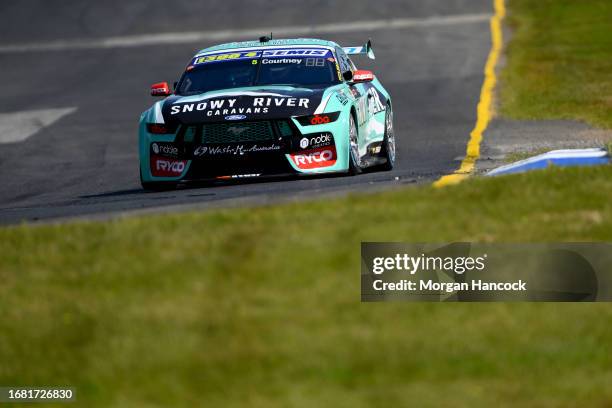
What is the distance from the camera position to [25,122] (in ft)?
71.2

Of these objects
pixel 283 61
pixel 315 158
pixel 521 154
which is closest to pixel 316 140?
pixel 315 158

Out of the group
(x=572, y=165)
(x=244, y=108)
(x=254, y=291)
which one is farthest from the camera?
(x=244, y=108)

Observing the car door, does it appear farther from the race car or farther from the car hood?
the car hood

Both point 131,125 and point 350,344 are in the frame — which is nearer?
point 350,344

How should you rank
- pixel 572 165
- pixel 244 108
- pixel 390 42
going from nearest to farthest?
pixel 572 165
pixel 244 108
pixel 390 42

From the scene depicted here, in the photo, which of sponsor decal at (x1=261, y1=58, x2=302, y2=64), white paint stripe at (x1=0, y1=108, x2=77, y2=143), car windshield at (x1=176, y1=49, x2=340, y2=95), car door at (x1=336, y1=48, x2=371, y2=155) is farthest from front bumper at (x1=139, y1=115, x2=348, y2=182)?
white paint stripe at (x1=0, y1=108, x2=77, y2=143)

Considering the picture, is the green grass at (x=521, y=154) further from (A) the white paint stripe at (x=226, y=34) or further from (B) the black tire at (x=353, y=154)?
(A) the white paint stripe at (x=226, y=34)

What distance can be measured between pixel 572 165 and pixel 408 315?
3449mm

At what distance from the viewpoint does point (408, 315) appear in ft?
22.5

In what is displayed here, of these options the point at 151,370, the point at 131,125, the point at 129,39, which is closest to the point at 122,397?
the point at 151,370

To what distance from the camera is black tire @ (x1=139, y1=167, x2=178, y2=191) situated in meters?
12.8

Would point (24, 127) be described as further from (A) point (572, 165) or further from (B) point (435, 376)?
(B) point (435, 376)

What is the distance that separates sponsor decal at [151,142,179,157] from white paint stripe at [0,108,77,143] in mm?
7645

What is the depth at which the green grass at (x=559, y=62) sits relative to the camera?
64.8ft
